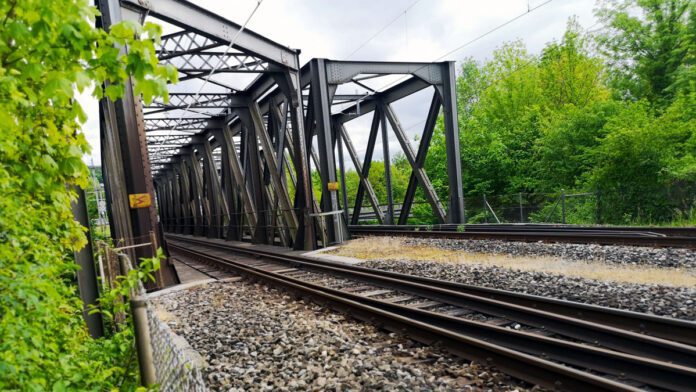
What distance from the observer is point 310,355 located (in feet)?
15.6

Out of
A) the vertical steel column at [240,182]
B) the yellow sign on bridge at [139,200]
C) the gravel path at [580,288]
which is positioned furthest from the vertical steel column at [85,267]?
the vertical steel column at [240,182]

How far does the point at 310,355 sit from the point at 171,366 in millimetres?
2117

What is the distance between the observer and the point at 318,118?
15.4m

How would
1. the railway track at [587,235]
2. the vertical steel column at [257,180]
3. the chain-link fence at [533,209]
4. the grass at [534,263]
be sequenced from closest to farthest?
1. the grass at [534,263]
2. the railway track at [587,235]
3. the chain-link fence at [533,209]
4. the vertical steel column at [257,180]

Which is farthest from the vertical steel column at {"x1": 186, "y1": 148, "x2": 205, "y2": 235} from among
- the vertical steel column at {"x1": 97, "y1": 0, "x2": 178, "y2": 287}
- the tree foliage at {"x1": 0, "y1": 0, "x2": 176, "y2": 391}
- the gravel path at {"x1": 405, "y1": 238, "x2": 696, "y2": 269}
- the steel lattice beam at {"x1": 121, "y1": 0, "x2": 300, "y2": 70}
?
the tree foliage at {"x1": 0, "y1": 0, "x2": 176, "y2": 391}

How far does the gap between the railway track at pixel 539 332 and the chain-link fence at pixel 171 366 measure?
2808 mm

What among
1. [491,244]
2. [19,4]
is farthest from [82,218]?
[491,244]

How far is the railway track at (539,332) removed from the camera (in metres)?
3.48

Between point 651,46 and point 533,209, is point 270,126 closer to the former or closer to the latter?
point 533,209

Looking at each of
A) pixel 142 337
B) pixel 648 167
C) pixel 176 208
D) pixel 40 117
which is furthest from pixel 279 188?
pixel 176 208

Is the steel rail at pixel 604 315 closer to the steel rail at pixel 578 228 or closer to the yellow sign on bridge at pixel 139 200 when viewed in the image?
the steel rail at pixel 578 228

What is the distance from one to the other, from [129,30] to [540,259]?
899 cm

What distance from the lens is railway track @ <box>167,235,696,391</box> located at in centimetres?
348

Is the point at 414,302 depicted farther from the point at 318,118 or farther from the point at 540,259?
the point at 318,118
